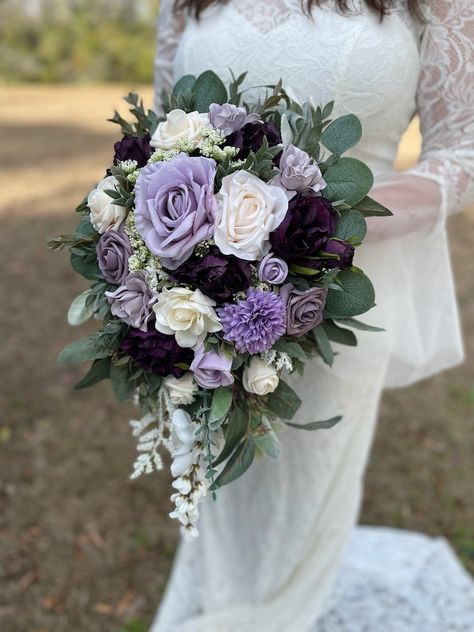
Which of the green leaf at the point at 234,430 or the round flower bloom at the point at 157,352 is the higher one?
the round flower bloom at the point at 157,352

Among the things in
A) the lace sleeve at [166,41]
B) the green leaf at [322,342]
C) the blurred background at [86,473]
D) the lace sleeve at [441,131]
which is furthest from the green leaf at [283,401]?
the blurred background at [86,473]

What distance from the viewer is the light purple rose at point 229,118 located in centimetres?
142

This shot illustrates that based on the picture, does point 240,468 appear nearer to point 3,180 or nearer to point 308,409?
point 308,409

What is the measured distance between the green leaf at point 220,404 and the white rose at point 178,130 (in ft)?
1.63

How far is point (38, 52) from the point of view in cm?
1523

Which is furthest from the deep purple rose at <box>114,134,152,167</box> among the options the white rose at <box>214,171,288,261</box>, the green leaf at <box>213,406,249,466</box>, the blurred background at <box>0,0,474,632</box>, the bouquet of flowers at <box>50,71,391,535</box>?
the blurred background at <box>0,0,474,632</box>

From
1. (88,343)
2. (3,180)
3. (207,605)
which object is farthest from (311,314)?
(3,180)

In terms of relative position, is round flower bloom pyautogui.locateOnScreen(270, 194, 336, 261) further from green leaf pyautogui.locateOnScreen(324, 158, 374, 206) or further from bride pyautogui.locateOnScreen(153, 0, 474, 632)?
bride pyautogui.locateOnScreen(153, 0, 474, 632)

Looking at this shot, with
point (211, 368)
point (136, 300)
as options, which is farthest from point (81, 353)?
point (211, 368)

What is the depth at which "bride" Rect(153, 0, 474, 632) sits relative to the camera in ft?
5.56

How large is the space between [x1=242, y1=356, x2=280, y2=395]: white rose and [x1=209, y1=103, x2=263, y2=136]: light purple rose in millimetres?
472

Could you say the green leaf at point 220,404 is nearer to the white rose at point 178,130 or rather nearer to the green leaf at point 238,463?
the green leaf at point 238,463

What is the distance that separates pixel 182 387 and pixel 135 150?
500 millimetres

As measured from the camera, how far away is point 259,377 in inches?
54.7
